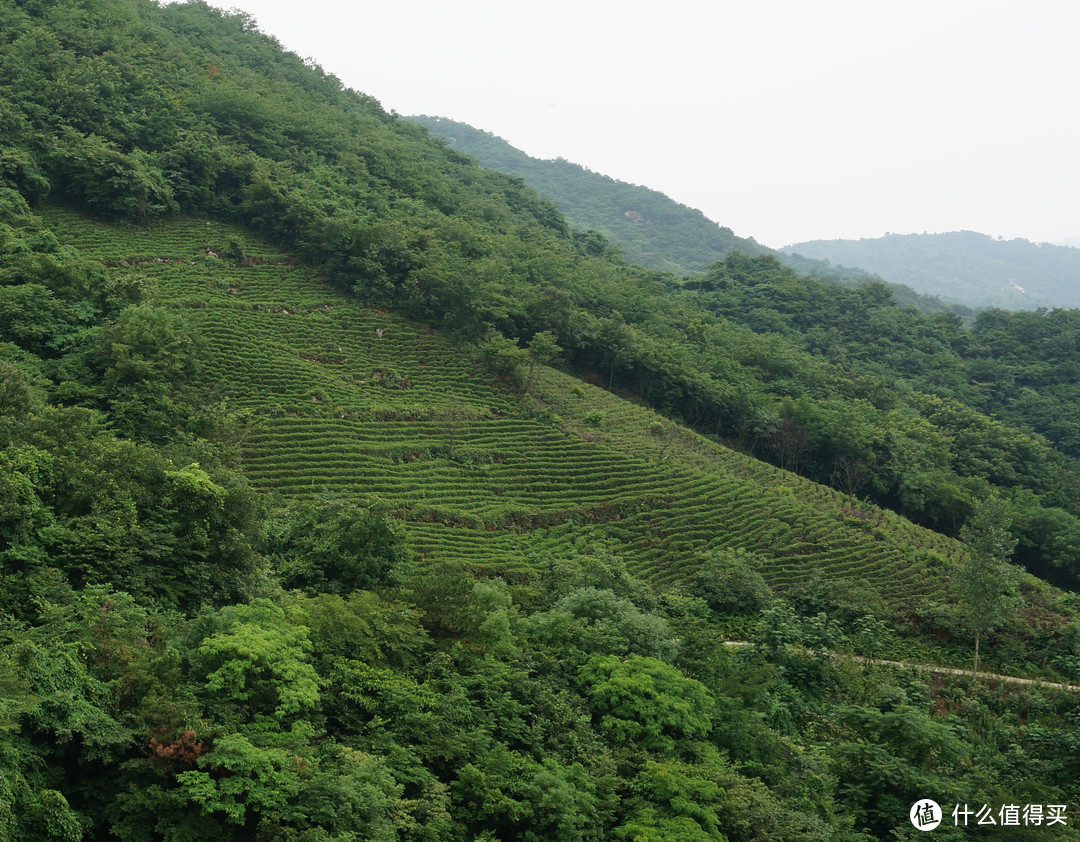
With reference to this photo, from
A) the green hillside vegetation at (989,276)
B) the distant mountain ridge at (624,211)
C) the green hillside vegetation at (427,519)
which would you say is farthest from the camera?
the green hillside vegetation at (989,276)

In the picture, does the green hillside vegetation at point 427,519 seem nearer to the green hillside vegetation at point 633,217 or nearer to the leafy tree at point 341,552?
the leafy tree at point 341,552

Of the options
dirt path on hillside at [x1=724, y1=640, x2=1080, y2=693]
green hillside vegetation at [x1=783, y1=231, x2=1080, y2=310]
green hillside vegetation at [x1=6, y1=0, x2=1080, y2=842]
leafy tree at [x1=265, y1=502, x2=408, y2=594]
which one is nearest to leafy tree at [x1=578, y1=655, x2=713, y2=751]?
green hillside vegetation at [x1=6, y1=0, x2=1080, y2=842]

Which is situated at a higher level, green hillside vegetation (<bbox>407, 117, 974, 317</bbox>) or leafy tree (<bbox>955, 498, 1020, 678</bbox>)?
green hillside vegetation (<bbox>407, 117, 974, 317</bbox>)

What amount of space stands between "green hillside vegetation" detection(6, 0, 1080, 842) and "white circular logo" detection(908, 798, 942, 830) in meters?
0.30

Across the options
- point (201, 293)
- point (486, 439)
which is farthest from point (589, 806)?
point (201, 293)

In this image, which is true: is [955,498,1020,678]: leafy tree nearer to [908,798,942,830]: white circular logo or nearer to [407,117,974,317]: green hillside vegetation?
[908,798,942,830]: white circular logo

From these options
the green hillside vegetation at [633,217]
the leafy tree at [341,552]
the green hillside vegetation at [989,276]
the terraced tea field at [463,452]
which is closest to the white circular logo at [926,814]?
the leafy tree at [341,552]

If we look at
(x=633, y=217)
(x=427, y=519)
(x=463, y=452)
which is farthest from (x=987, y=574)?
(x=633, y=217)

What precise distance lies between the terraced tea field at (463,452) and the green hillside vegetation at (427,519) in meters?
0.19

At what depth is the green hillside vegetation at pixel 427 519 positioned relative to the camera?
9.57 m

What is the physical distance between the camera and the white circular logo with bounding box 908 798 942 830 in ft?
40.1

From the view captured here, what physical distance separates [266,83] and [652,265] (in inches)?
2228

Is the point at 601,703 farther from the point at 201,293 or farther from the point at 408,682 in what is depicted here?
the point at 201,293

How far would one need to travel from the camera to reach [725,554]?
78.4ft
